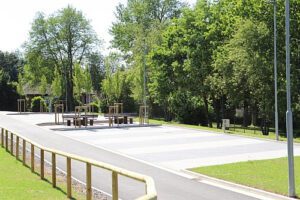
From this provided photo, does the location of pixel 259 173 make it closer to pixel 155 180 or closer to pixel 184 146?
pixel 155 180

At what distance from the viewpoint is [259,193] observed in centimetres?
1211

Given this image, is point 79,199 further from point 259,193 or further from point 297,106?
point 297,106

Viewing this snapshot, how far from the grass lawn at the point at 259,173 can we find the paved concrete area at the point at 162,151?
0.91 m

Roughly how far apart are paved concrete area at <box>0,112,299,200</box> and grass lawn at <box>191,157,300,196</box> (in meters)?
0.91

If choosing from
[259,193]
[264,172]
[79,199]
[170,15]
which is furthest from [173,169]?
[170,15]

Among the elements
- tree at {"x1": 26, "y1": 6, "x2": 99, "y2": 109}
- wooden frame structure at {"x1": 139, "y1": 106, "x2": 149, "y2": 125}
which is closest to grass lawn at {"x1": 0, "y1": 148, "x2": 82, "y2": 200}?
wooden frame structure at {"x1": 139, "y1": 106, "x2": 149, "y2": 125}

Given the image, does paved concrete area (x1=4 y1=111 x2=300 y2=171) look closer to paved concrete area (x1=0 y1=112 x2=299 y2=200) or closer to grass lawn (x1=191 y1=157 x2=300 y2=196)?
paved concrete area (x1=0 y1=112 x2=299 y2=200)

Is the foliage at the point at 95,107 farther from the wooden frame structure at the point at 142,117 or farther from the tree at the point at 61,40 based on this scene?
the wooden frame structure at the point at 142,117

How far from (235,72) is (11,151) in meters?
23.4

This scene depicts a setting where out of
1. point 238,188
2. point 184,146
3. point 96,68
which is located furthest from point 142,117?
point 96,68

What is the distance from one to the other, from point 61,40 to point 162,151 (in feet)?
178

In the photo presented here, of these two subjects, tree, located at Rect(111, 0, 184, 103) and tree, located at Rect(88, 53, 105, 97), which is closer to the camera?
tree, located at Rect(111, 0, 184, 103)

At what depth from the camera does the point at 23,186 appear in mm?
11422

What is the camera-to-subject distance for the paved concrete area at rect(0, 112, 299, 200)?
12.3 meters
